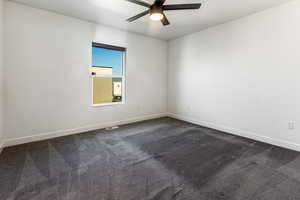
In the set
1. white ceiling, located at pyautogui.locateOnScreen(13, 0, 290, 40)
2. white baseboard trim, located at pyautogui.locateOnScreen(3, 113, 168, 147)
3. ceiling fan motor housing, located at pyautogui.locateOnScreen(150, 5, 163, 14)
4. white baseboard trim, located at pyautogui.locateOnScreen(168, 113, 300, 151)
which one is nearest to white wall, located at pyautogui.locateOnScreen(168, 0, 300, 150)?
white baseboard trim, located at pyautogui.locateOnScreen(168, 113, 300, 151)

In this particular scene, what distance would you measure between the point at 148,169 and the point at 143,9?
112 inches

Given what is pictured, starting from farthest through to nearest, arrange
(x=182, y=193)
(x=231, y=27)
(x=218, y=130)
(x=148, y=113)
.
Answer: (x=148, y=113)
(x=218, y=130)
(x=231, y=27)
(x=182, y=193)

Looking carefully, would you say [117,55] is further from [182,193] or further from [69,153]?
[182,193]

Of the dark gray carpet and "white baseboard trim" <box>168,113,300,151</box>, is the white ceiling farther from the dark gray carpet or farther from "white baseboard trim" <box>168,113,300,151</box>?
the dark gray carpet

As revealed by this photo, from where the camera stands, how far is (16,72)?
271 centimetres

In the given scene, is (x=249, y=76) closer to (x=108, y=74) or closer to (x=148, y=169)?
(x=148, y=169)

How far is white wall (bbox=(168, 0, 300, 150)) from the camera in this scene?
8.59 ft

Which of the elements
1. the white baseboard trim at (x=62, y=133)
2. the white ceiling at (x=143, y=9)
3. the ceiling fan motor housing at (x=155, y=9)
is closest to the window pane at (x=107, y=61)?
the white ceiling at (x=143, y=9)

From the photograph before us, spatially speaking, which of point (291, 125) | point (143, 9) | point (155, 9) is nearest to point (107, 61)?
point (143, 9)

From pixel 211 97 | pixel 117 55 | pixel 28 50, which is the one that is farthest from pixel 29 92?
pixel 211 97

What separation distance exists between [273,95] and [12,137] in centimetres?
491

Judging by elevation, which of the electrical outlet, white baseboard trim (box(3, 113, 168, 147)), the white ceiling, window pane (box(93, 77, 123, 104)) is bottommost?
white baseboard trim (box(3, 113, 168, 147))

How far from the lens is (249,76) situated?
3.12 meters

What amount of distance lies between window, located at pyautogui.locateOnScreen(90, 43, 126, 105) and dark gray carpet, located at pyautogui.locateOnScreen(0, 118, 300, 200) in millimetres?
1223
